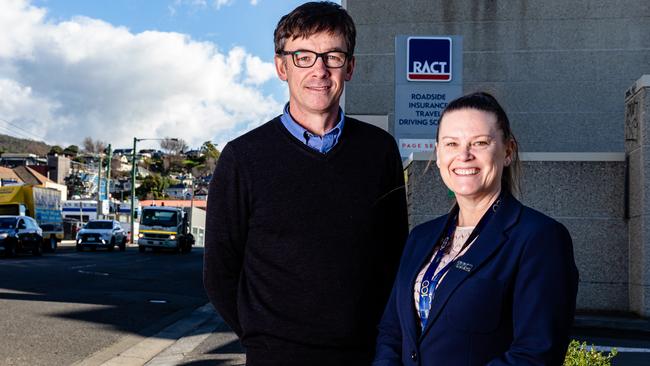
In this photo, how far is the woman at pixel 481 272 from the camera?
1.98 metres

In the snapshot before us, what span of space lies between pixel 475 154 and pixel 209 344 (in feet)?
24.0

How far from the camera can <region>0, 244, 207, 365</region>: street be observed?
338 inches

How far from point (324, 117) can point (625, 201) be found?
9336 mm

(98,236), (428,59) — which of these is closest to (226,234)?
(428,59)

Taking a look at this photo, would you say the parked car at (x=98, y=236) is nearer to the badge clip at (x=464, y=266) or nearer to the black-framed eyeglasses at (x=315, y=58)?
the black-framed eyeglasses at (x=315, y=58)

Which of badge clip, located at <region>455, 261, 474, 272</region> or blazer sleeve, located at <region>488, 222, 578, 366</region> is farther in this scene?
badge clip, located at <region>455, 261, 474, 272</region>

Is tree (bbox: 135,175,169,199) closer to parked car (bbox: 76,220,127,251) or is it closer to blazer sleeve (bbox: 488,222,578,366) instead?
parked car (bbox: 76,220,127,251)

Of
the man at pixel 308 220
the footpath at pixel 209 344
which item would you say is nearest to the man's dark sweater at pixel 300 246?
the man at pixel 308 220

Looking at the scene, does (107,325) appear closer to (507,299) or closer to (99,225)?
(507,299)

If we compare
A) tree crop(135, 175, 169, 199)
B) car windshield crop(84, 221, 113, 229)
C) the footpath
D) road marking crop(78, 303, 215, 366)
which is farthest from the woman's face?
tree crop(135, 175, 169, 199)

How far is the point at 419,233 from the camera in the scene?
247 centimetres

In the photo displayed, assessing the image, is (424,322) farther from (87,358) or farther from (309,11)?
(87,358)

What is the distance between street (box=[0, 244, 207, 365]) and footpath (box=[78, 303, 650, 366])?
0.30 metres

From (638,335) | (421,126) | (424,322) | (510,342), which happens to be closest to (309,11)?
(424,322)
